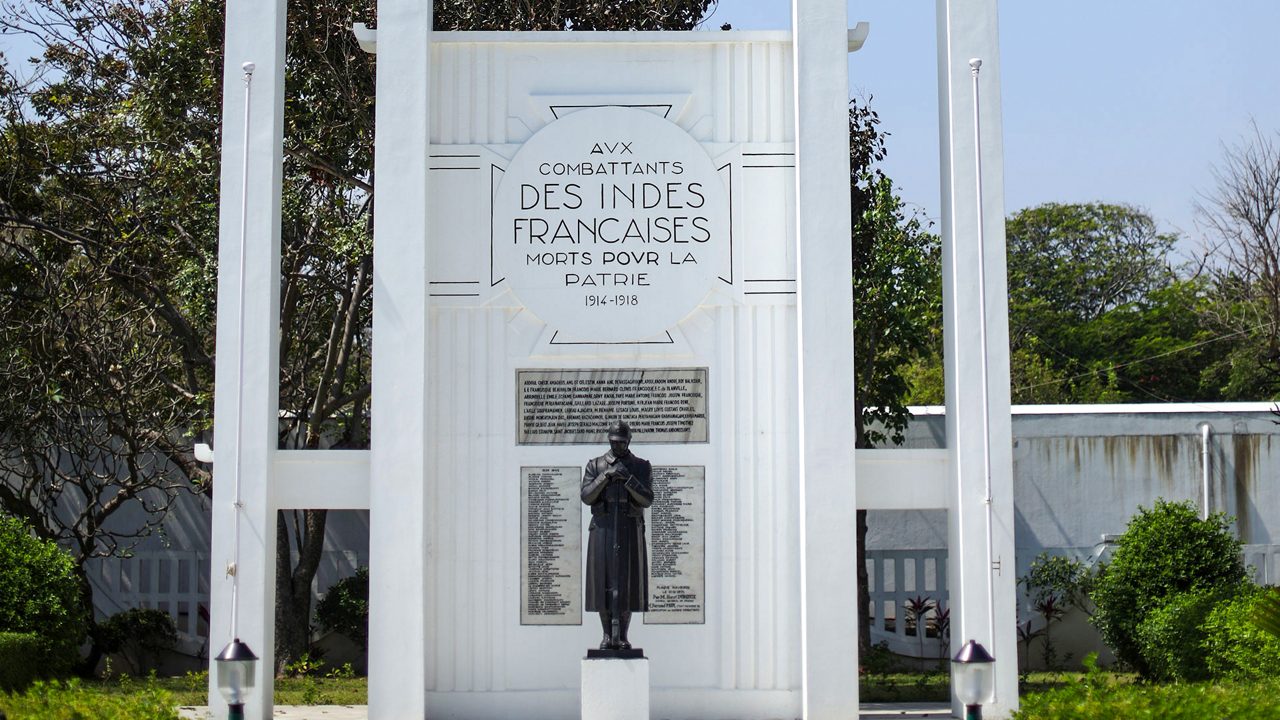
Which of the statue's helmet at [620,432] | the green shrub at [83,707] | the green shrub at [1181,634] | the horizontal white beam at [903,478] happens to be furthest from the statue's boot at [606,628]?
the green shrub at [1181,634]

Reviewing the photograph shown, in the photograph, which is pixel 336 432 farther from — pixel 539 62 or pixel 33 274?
pixel 539 62

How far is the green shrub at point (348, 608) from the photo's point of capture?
17.0 m

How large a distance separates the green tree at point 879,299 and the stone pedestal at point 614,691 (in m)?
6.42

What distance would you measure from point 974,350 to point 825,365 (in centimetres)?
117

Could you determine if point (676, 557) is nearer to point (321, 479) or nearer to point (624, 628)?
point (624, 628)

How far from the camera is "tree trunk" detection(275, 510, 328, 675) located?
16.7 metres

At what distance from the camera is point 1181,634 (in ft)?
40.7

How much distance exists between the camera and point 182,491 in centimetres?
1841

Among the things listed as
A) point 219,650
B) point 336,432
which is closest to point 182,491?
point 336,432

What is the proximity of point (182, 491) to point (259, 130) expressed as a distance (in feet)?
27.6

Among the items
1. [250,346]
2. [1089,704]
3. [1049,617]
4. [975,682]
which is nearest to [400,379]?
[250,346]

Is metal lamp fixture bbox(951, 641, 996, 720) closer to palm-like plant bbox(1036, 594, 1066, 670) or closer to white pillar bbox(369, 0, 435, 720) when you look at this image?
white pillar bbox(369, 0, 435, 720)

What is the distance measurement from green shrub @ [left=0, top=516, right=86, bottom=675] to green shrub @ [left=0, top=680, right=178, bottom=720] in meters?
2.83

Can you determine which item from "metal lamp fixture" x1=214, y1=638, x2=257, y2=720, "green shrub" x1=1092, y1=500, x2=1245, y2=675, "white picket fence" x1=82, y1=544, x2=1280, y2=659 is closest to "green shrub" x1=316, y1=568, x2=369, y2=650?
"white picket fence" x1=82, y1=544, x2=1280, y2=659
